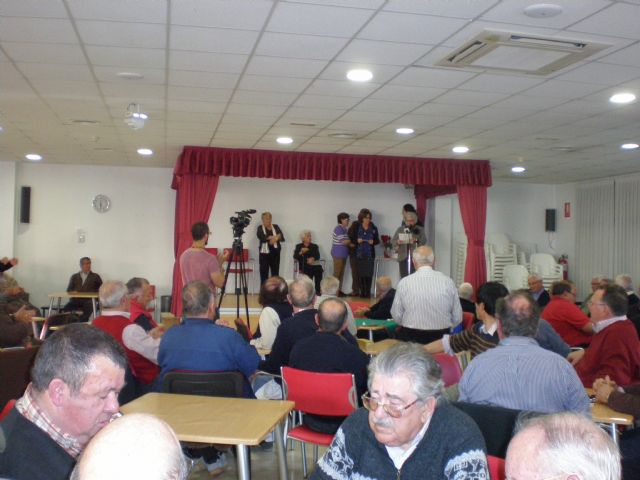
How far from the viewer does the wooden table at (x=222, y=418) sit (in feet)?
9.41

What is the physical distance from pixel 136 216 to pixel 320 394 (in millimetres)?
10465

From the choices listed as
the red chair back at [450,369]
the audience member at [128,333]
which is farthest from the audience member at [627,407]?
the audience member at [128,333]

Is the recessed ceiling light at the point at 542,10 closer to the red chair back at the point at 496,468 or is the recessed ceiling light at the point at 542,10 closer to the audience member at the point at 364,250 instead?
the red chair back at the point at 496,468

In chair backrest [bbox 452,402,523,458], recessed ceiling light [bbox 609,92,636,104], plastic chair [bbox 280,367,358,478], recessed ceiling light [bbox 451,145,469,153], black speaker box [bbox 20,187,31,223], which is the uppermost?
recessed ceiling light [bbox 609,92,636,104]

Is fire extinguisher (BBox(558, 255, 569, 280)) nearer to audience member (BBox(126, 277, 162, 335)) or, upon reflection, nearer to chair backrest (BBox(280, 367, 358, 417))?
audience member (BBox(126, 277, 162, 335))

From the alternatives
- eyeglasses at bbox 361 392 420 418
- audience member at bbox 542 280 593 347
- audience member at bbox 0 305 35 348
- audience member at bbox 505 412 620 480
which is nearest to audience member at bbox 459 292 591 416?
eyeglasses at bbox 361 392 420 418

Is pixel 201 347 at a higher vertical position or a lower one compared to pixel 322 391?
higher

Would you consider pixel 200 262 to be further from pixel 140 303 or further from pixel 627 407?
pixel 627 407

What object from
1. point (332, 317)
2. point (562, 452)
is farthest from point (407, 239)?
point (562, 452)

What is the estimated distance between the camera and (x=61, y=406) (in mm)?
2002

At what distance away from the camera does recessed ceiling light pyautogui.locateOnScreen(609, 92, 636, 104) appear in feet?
21.1

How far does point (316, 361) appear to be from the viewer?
3.95 meters

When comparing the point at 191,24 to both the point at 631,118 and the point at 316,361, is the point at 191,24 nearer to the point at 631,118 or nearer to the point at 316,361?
the point at 316,361

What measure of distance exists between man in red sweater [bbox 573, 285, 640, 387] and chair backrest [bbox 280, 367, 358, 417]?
1662mm
